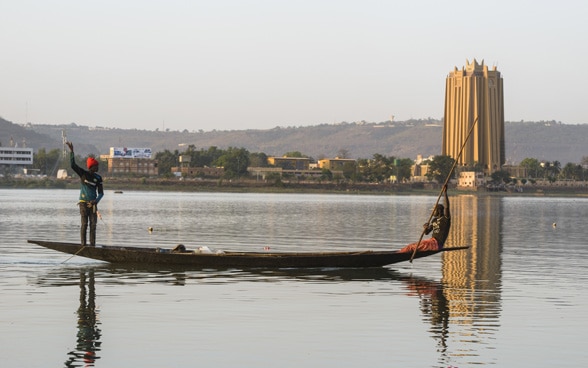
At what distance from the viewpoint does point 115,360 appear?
1995cm

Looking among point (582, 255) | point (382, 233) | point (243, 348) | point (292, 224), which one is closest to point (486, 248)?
point (582, 255)

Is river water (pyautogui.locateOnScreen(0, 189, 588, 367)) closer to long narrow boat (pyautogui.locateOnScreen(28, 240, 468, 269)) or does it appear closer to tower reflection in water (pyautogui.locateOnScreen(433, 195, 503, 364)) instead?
tower reflection in water (pyautogui.locateOnScreen(433, 195, 503, 364))

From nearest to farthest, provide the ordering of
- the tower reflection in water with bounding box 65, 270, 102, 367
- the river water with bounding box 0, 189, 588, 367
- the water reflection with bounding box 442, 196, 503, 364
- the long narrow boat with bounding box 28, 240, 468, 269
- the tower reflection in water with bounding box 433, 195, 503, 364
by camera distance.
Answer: the tower reflection in water with bounding box 65, 270, 102, 367
the river water with bounding box 0, 189, 588, 367
the tower reflection in water with bounding box 433, 195, 503, 364
the water reflection with bounding box 442, 196, 503, 364
the long narrow boat with bounding box 28, 240, 468, 269

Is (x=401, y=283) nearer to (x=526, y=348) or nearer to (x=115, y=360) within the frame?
(x=526, y=348)

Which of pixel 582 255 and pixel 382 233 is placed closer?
pixel 582 255

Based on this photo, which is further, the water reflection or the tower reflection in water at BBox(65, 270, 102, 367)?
the water reflection

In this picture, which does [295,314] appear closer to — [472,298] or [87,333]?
[87,333]

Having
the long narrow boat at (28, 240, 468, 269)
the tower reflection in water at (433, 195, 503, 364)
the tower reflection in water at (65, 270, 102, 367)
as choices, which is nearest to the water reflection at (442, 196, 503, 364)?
the tower reflection in water at (433, 195, 503, 364)

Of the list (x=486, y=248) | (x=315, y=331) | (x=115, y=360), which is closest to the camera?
(x=115, y=360)

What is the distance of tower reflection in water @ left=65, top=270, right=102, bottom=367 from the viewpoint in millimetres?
19891

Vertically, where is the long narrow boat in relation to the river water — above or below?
above

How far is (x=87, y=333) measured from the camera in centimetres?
2295

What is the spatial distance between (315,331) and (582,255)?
102 feet

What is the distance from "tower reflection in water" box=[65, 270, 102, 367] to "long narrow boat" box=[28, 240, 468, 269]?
18.0ft
